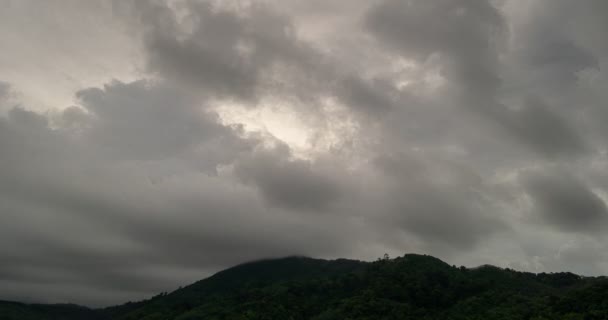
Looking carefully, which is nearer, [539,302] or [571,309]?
[571,309]

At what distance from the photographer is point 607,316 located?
156625 millimetres

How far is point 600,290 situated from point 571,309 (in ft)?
42.8

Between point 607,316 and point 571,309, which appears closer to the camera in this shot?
point 607,316

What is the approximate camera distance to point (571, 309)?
178 meters

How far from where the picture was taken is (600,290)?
586ft

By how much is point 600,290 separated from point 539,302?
26.2 m

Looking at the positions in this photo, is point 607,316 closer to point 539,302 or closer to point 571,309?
point 571,309

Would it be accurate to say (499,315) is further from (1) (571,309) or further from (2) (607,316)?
(2) (607,316)

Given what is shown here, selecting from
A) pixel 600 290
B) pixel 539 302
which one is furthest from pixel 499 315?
pixel 600 290

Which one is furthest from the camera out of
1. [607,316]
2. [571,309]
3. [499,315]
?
[499,315]

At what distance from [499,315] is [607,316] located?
1821 inches

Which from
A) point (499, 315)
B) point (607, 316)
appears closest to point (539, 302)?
point (499, 315)

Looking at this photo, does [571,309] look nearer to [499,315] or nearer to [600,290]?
[600,290]

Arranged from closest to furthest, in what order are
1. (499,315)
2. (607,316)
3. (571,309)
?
(607,316) < (571,309) < (499,315)
